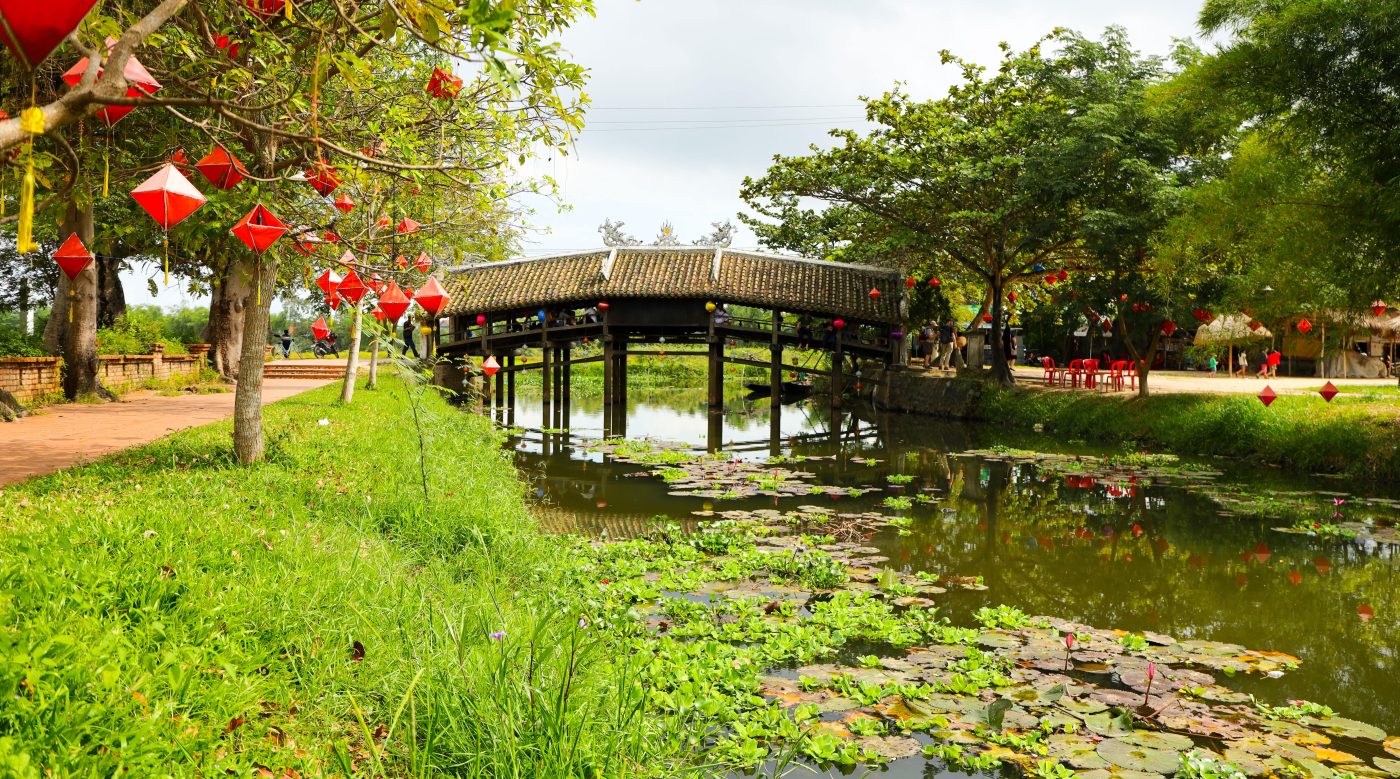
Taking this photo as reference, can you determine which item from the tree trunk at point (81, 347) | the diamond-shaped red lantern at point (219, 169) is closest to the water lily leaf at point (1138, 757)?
the diamond-shaped red lantern at point (219, 169)

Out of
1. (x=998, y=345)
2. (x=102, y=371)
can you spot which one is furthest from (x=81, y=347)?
(x=998, y=345)

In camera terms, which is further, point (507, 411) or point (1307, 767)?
point (507, 411)

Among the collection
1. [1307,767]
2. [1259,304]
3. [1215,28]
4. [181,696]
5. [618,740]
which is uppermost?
[1215,28]

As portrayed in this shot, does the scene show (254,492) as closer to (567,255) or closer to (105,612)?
(105,612)

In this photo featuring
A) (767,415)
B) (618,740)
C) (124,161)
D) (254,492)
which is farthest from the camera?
(767,415)

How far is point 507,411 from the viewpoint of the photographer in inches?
793

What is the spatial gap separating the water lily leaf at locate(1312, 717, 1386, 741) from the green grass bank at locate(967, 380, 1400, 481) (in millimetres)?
7501

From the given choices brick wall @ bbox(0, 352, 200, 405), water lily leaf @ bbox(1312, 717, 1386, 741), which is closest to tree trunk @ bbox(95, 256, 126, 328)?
brick wall @ bbox(0, 352, 200, 405)

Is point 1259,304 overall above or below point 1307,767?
above

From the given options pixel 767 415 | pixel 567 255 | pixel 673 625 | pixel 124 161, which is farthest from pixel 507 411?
pixel 673 625

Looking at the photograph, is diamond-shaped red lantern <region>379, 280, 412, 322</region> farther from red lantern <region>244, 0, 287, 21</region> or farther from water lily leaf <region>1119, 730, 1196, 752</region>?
water lily leaf <region>1119, 730, 1196, 752</region>

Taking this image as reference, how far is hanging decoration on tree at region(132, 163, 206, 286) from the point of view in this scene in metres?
4.23

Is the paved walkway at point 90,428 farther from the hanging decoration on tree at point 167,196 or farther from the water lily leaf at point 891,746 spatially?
the water lily leaf at point 891,746

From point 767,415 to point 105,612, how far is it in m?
19.1
